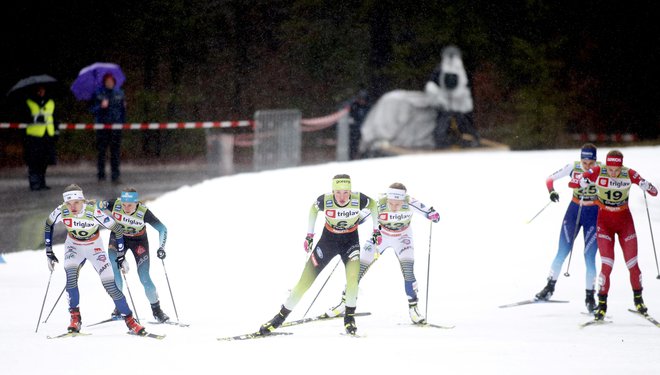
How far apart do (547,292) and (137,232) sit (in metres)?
4.33

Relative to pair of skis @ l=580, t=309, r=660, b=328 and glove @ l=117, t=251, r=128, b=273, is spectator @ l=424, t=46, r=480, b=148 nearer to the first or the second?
pair of skis @ l=580, t=309, r=660, b=328

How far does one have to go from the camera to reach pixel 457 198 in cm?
1295

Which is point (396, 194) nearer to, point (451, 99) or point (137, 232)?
point (137, 232)

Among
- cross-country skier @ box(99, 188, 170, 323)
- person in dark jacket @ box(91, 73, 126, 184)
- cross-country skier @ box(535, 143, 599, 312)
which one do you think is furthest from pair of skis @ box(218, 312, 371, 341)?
person in dark jacket @ box(91, 73, 126, 184)

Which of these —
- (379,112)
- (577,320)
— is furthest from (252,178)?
(577,320)

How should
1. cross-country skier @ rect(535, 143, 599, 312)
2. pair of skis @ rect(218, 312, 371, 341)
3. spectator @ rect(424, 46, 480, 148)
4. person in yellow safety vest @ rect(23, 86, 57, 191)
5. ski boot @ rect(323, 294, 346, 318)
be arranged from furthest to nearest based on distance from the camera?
person in yellow safety vest @ rect(23, 86, 57, 191), spectator @ rect(424, 46, 480, 148), cross-country skier @ rect(535, 143, 599, 312), ski boot @ rect(323, 294, 346, 318), pair of skis @ rect(218, 312, 371, 341)

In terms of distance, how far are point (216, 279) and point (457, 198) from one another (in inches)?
141

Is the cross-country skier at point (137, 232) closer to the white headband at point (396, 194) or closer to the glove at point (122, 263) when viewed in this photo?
the glove at point (122, 263)

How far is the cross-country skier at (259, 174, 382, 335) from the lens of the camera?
8867 millimetres

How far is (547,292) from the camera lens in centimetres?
1031

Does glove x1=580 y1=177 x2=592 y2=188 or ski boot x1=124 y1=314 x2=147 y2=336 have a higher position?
glove x1=580 y1=177 x2=592 y2=188

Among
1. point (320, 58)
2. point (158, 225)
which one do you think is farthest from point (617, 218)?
point (320, 58)

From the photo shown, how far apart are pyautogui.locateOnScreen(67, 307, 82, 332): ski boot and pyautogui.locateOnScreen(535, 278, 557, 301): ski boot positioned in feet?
15.5

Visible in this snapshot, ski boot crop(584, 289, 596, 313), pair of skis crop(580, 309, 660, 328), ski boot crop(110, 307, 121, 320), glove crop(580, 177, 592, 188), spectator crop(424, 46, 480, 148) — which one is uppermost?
spectator crop(424, 46, 480, 148)
